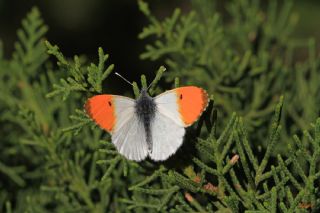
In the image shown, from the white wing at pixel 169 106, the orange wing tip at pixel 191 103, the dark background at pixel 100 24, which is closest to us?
the orange wing tip at pixel 191 103

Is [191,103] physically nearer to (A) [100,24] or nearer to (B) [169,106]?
(B) [169,106]

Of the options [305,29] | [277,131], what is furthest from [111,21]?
[277,131]

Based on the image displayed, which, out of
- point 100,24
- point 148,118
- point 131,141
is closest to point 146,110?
point 148,118

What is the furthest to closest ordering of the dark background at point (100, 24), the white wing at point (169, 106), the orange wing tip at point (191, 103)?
the dark background at point (100, 24), the white wing at point (169, 106), the orange wing tip at point (191, 103)

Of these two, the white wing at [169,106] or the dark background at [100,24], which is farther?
the dark background at [100,24]

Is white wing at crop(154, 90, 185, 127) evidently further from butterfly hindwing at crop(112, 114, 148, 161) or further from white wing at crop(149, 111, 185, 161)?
butterfly hindwing at crop(112, 114, 148, 161)

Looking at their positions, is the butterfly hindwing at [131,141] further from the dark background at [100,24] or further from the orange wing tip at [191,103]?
the dark background at [100,24]

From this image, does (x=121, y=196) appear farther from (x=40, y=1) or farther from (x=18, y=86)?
(x=40, y=1)

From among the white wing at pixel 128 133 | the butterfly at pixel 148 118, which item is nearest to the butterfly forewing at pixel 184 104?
the butterfly at pixel 148 118
